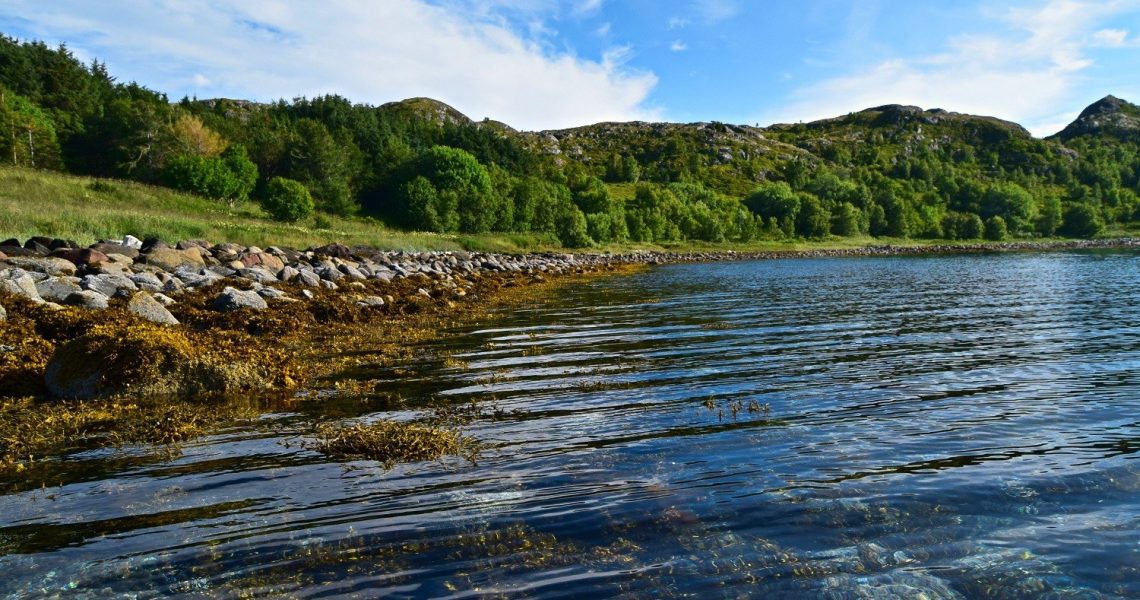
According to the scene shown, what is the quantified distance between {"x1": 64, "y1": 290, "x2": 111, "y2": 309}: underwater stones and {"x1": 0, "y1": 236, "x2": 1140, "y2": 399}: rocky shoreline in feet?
0.09

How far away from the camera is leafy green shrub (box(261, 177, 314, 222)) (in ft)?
264

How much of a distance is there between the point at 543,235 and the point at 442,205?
59.3 feet

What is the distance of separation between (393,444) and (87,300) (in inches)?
440

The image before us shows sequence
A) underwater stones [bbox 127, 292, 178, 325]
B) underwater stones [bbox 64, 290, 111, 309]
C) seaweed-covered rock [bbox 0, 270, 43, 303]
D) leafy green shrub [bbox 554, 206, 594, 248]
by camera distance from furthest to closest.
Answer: leafy green shrub [bbox 554, 206, 594, 248] < underwater stones [bbox 64, 290, 111, 309] < underwater stones [bbox 127, 292, 178, 325] < seaweed-covered rock [bbox 0, 270, 43, 303]

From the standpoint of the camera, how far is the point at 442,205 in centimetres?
10000

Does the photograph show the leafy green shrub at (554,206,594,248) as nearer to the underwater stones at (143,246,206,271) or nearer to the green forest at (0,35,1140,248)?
the green forest at (0,35,1140,248)

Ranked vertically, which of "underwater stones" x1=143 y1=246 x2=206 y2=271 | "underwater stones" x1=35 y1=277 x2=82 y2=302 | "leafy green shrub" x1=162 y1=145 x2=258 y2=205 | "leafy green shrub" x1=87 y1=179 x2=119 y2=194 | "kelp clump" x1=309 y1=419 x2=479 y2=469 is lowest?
"kelp clump" x1=309 y1=419 x2=479 y2=469

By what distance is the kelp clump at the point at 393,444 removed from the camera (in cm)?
671

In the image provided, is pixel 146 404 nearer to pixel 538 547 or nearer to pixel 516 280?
pixel 538 547

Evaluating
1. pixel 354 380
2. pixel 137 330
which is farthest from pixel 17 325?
pixel 354 380

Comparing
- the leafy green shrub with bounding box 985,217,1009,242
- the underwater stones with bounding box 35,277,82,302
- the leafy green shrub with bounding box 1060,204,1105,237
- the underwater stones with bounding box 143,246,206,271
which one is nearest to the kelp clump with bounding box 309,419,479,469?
the underwater stones with bounding box 35,277,82,302

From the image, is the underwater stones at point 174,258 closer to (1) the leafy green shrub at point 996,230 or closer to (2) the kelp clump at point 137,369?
(2) the kelp clump at point 137,369

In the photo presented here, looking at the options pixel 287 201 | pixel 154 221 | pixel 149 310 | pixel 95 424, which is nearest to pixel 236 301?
pixel 149 310

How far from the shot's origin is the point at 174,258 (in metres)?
23.4
